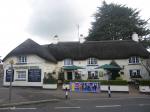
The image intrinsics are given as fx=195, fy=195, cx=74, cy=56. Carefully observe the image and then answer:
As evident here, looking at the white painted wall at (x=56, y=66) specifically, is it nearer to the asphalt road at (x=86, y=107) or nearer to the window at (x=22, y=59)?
the window at (x=22, y=59)

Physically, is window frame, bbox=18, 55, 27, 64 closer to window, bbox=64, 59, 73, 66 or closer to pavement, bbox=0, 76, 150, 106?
window, bbox=64, 59, 73, 66

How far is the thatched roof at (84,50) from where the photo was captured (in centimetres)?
3092

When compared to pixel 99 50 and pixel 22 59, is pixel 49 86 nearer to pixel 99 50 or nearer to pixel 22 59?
pixel 22 59

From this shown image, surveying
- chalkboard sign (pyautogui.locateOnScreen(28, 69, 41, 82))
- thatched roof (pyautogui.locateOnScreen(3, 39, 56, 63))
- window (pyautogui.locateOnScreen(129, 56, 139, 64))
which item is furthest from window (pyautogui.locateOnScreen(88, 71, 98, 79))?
chalkboard sign (pyautogui.locateOnScreen(28, 69, 41, 82))

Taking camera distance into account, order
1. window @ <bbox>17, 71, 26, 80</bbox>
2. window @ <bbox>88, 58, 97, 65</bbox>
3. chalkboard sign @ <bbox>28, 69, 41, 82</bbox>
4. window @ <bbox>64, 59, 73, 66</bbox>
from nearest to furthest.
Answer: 1. chalkboard sign @ <bbox>28, 69, 41, 82</bbox>
2. window @ <bbox>17, 71, 26, 80</bbox>
3. window @ <bbox>88, 58, 97, 65</bbox>
4. window @ <bbox>64, 59, 73, 66</bbox>

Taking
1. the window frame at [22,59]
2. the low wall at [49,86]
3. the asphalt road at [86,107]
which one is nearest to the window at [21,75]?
the window frame at [22,59]

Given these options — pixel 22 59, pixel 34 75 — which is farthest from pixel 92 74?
pixel 22 59

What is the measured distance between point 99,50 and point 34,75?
12.1 m

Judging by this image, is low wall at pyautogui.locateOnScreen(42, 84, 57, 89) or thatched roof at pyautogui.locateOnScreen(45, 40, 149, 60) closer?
low wall at pyautogui.locateOnScreen(42, 84, 57, 89)

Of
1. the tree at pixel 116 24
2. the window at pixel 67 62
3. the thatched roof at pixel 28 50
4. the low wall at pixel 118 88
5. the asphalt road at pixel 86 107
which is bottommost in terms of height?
the asphalt road at pixel 86 107

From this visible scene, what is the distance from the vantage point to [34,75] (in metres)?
29.4

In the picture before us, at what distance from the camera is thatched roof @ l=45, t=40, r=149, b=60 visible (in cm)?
3256

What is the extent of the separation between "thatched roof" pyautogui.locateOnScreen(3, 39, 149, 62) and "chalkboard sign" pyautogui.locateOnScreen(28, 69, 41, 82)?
2514mm

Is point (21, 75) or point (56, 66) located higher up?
point (56, 66)
